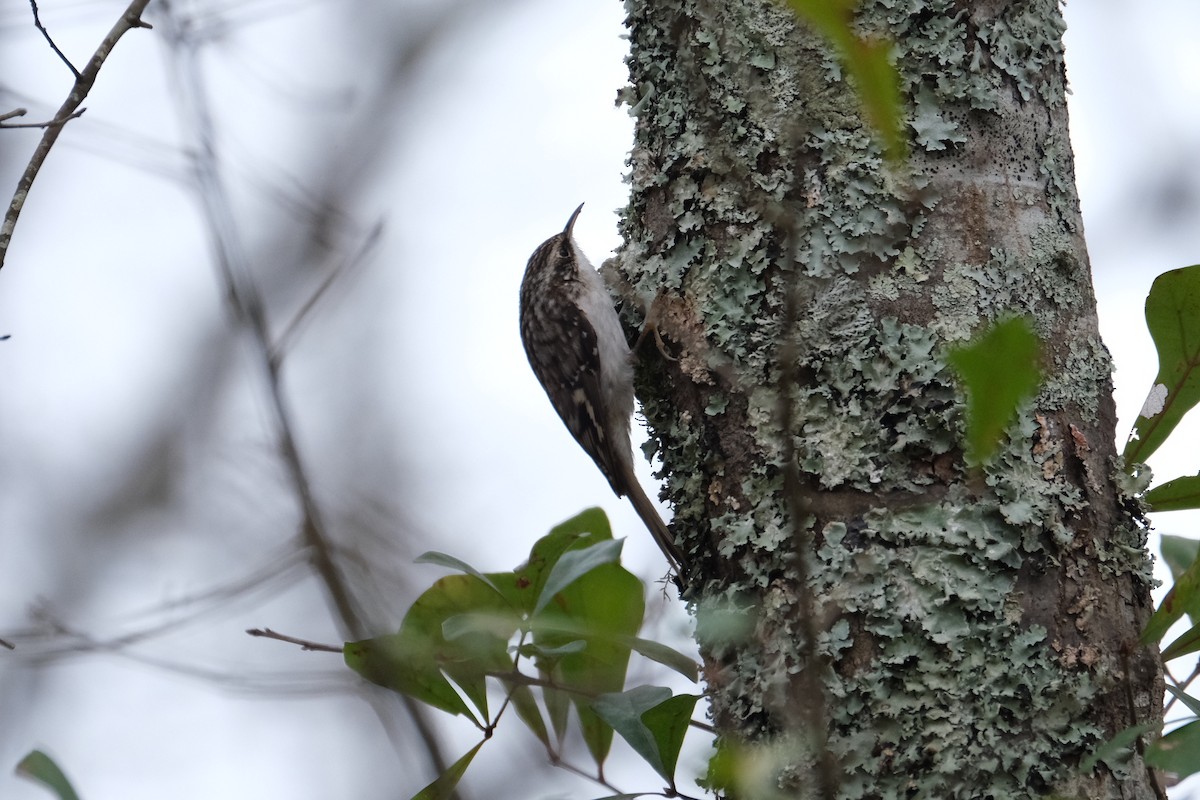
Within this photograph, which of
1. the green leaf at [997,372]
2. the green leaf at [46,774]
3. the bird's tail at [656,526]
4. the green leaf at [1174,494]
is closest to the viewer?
the green leaf at [997,372]

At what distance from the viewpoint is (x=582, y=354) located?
3182 millimetres

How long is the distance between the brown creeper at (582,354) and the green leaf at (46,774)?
149 cm

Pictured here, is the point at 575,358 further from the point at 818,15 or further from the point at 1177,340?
the point at 818,15

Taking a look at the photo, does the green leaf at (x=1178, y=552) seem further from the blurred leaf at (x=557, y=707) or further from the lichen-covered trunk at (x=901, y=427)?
the blurred leaf at (x=557, y=707)

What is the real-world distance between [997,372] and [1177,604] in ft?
2.94

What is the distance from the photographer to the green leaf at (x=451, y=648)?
148cm

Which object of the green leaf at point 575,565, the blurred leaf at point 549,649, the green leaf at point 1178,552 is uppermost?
the green leaf at point 575,565

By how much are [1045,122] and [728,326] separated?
0.60 meters

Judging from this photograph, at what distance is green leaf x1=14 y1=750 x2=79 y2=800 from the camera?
1104 mm

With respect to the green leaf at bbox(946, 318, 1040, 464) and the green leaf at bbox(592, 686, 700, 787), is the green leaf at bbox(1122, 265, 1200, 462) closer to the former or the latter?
the green leaf at bbox(592, 686, 700, 787)

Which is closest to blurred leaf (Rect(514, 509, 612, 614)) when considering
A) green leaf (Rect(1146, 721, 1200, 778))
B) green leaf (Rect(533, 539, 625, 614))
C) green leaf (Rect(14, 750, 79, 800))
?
green leaf (Rect(533, 539, 625, 614))

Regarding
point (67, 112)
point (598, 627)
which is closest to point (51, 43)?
point (67, 112)

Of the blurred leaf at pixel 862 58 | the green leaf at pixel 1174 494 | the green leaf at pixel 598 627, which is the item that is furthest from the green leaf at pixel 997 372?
the green leaf at pixel 1174 494

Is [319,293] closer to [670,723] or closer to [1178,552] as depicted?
[670,723]
